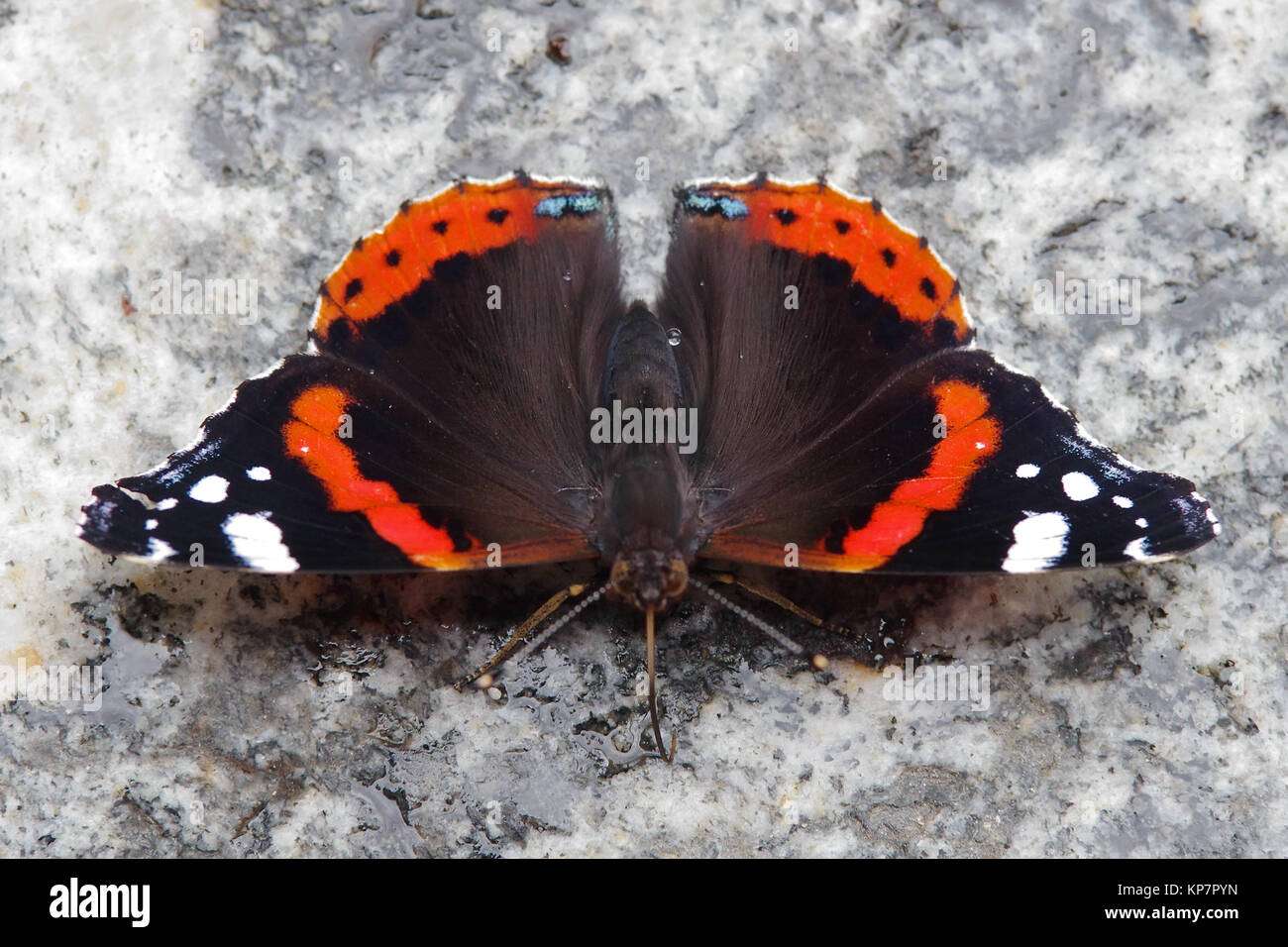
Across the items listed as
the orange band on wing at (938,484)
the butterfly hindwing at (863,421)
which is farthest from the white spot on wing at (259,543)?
the orange band on wing at (938,484)

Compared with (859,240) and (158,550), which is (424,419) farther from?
(859,240)

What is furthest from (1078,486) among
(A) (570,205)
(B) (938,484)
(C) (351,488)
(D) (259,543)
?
(D) (259,543)

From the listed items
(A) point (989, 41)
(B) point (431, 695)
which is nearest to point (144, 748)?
(B) point (431, 695)

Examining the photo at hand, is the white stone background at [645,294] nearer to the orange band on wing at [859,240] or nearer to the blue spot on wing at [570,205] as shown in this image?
the blue spot on wing at [570,205]

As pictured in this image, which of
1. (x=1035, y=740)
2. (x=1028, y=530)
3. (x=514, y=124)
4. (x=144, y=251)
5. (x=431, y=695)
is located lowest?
(x=1035, y=740)

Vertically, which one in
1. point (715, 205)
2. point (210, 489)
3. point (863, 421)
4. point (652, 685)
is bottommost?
point (652, 685)

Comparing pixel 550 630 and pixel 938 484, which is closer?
pixel 938 484

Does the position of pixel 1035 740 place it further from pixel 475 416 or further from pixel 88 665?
pixel 88 665
